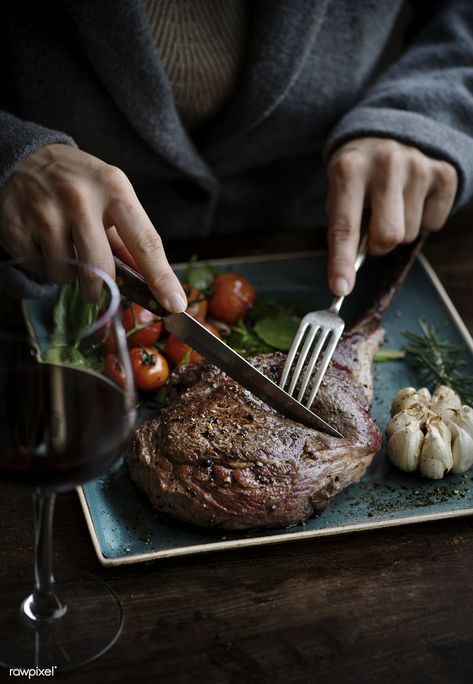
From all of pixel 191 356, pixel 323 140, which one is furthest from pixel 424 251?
pixel 191 356

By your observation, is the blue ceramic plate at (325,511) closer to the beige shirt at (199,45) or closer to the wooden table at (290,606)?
the wooden table at (290,606)

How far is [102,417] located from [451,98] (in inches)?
49.9

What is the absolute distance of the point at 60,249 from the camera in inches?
54.7

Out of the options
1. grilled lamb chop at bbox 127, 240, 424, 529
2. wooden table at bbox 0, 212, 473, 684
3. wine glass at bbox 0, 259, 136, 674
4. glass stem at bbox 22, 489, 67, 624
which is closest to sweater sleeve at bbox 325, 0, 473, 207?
grilled lamb chop at bbox 127, 240, 424, 529

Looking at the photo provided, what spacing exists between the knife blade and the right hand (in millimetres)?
29

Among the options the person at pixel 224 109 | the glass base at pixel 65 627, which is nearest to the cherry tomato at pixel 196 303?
the person at pixel 224 109

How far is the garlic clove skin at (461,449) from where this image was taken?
1.36 m

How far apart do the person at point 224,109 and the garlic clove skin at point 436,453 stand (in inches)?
13.9

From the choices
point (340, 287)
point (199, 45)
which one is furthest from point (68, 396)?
point (199, 45)

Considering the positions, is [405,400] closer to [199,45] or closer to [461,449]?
[461,449]

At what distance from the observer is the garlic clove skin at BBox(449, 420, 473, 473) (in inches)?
53.4

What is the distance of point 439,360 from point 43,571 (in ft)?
2.96

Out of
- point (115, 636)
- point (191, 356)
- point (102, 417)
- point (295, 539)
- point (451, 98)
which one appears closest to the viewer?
point (102, 417)

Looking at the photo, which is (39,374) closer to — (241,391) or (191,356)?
(241,391)
